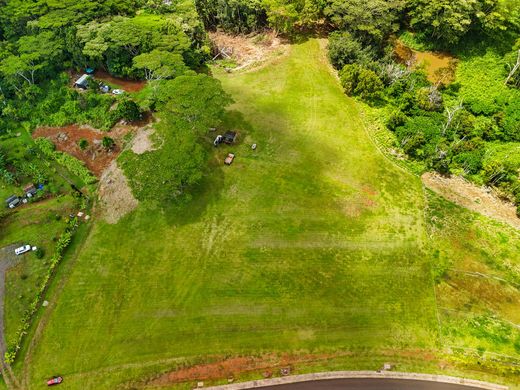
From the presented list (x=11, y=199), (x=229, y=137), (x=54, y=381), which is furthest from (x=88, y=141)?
(x=54, y=381)

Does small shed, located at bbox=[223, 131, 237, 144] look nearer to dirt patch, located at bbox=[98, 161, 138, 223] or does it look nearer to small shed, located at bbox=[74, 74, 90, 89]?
dirt patch, located at bbox=[98, 161, 138, 223]

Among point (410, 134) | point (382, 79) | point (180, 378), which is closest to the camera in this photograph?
point (180, 378)

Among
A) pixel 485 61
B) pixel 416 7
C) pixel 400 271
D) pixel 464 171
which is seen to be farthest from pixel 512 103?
pixel 400 271

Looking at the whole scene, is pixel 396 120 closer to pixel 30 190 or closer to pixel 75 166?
pixel 75 166

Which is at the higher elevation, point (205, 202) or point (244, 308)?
point (205, 202)

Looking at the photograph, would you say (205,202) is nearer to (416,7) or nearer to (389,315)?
(389,315)

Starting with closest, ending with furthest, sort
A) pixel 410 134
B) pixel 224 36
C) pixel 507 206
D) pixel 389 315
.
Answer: pixel 389 315 < pixel 507 206 < pixel 410 134 < pixel 224 36

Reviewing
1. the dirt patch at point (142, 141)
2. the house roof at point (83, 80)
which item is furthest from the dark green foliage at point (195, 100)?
the house roof at point (83, 80)
